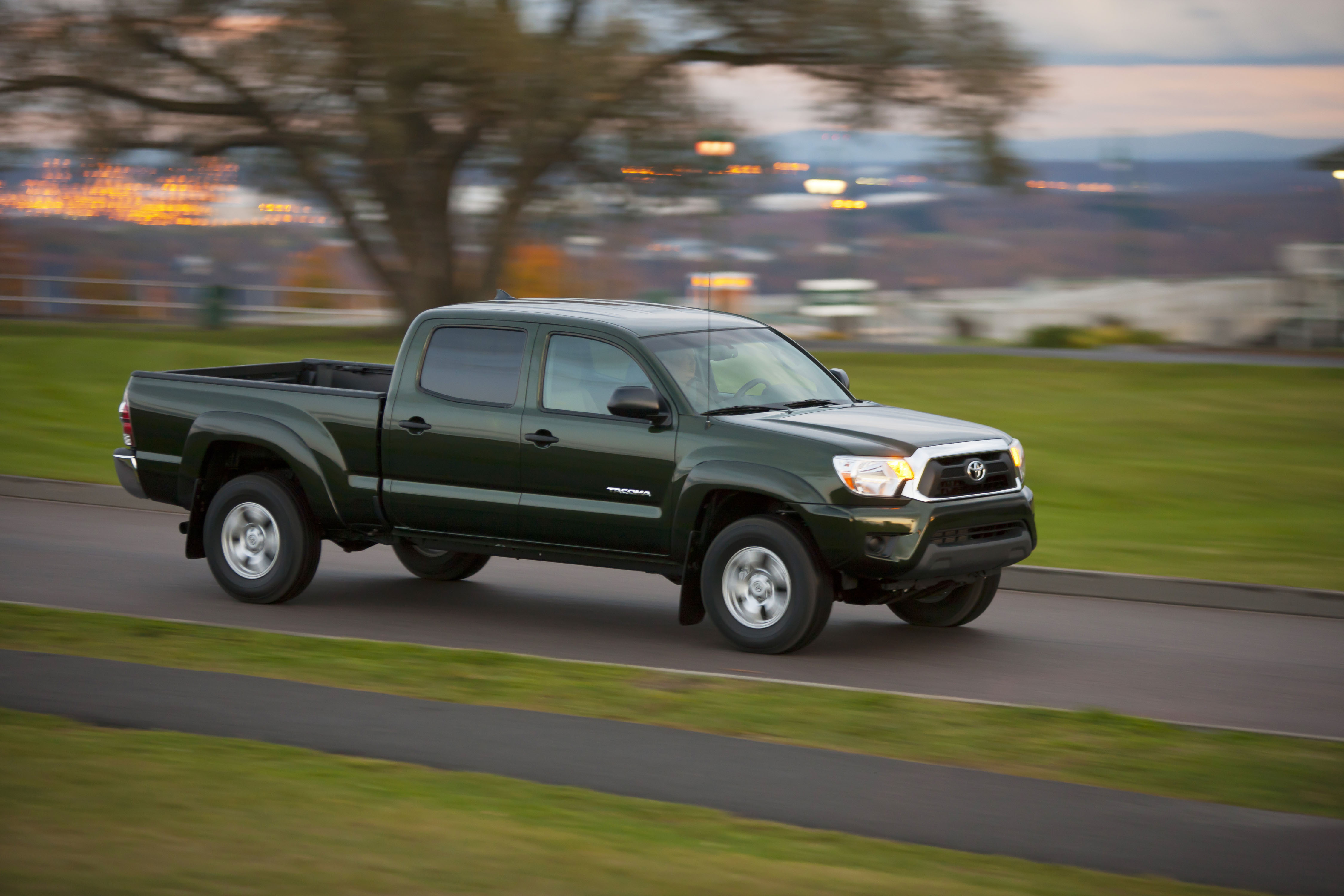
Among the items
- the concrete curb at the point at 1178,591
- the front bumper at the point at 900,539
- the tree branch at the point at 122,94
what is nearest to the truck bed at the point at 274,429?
the front bumper at the point at 900,539

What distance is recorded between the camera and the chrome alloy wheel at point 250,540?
10.3 meters

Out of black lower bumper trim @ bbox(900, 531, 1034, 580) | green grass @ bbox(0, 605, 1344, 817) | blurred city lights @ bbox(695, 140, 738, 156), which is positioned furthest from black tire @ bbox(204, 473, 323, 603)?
Answer: blurred city lights @ bbox(695, 140, 738, 156)

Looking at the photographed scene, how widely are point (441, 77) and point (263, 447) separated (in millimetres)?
14992

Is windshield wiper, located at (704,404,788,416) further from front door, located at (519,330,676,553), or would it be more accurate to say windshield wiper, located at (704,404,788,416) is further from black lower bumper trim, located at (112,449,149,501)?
black lower bumper trim, located at (112,449,149,501)

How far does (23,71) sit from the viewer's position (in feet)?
88.1

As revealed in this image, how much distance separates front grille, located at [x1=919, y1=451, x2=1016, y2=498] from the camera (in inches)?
340

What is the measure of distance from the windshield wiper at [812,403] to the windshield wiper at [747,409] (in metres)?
0.04

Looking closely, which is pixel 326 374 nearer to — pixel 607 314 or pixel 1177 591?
pixel 607 314

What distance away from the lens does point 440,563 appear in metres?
11.4

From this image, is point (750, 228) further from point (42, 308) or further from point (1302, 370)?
point (42, 308)

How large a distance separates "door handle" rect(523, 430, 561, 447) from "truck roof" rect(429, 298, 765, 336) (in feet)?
2.24

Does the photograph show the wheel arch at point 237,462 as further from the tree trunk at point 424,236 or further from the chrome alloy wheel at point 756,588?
the tree trunk at point 424,236

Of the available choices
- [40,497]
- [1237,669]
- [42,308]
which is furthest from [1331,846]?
[42,308]

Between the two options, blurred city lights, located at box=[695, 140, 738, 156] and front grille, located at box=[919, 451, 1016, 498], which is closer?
front grille, located at box=[919, 451, 1016, 498]
